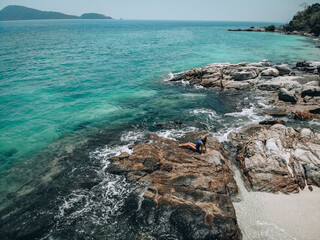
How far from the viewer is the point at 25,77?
116ft

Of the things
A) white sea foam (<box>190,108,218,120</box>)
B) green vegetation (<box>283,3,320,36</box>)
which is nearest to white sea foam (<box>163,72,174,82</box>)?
white sea foam (<box>190,108,218,120</box>)

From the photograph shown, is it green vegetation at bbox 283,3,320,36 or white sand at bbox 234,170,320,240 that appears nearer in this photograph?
white sand at bbox 234,170,320,240

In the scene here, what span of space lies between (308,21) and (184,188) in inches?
5743

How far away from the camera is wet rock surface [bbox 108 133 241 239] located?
405 inches

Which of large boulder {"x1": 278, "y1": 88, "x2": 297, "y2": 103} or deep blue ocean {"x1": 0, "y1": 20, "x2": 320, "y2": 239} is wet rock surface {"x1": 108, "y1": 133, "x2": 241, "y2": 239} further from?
large boulder {"x1": 278, "y1": 88, "x2": 297, "y2": 103}

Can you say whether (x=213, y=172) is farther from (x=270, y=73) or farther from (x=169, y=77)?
(x=270, y=73)

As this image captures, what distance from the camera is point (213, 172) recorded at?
13531 mm

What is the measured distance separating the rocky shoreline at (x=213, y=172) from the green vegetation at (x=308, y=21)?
114768mm

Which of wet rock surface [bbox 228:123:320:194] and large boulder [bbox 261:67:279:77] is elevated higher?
large boulder [bbox 261:67:279:77]

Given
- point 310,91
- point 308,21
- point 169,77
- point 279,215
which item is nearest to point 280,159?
point 279,215

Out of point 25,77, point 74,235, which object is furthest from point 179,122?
point 25,77

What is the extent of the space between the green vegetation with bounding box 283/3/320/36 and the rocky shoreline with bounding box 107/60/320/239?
377 feet

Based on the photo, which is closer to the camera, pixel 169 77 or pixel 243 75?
pixel 243 75

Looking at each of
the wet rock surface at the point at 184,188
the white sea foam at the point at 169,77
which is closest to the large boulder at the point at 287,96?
the wet rock surface at the point at 184,188
